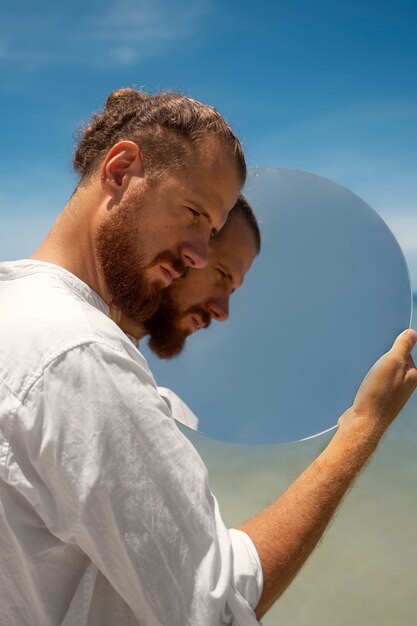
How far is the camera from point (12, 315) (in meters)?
0.97

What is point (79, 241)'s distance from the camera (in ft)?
4.40

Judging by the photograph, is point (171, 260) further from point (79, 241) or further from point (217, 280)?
point (217, 280)

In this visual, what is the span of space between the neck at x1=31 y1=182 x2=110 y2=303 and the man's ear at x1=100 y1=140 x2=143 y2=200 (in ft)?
0.09

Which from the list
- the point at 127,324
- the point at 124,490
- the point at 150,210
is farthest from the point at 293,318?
the point at 124,490

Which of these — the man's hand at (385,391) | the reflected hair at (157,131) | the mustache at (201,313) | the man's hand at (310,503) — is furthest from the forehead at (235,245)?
the man's hand at (310,503)

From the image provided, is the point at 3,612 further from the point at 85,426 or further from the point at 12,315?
the point at 12,315

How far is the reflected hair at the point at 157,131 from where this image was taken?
1470 millimetres

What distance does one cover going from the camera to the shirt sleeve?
2.93 ft

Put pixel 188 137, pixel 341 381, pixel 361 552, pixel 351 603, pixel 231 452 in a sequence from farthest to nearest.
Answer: pixel 231 452 < pixel 361 552 < pixel 351 603 < pixel 341 381 < pixel 188 137

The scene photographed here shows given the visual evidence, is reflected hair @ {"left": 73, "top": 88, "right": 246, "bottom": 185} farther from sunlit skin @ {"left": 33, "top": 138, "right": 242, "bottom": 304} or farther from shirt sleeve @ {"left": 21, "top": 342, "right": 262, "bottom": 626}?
shirt sleeve @ {"left": 21, "top": 342, "right": 262, "bottom": 626}

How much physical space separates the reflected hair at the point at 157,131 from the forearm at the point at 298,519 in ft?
2.34

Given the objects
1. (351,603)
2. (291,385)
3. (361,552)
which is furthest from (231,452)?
(291,385)

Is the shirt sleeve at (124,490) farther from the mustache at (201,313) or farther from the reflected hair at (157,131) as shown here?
the mustache at (201,313)

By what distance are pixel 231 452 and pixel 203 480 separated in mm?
4209
